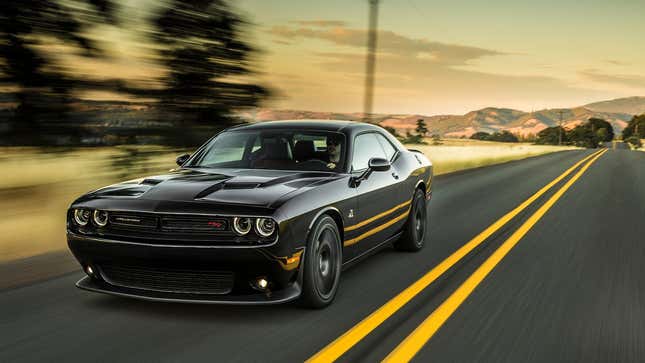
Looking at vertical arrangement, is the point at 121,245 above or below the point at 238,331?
above

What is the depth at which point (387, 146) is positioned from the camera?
7.69 m

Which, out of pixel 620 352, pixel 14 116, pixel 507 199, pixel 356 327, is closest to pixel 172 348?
pixel 356 327

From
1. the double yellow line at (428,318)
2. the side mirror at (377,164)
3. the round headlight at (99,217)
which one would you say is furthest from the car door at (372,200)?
the round headlight at (99,217)

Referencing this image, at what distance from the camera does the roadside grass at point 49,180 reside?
27.3 feet

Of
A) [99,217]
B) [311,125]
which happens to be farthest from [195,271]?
[311,125]

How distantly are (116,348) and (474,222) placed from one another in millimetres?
7241

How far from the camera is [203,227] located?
4773 millimetres

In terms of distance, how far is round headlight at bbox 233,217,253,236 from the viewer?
478 centimetres

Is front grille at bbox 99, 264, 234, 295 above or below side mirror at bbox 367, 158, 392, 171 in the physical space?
below

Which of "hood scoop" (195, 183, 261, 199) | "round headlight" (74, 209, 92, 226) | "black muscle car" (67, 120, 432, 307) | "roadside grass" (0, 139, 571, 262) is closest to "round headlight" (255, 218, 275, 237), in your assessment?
"black muscle car" (67, 120, 432, 307)

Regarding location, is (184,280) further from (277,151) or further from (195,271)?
(277,151)

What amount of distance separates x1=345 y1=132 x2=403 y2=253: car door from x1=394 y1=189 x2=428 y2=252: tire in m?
0.48

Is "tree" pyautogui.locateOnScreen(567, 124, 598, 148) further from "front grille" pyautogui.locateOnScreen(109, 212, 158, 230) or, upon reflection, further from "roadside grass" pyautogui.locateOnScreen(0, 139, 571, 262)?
"front grille" pyautogui.locateOnScreen(109, 212, 158, 230)

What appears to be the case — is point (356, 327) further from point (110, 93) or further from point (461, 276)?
point (110, 93)
